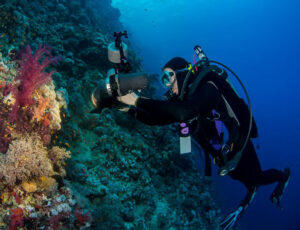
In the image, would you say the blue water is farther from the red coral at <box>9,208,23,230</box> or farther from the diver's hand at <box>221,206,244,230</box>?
the red coral at <box>9,208,23,230</box>

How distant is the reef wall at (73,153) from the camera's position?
7.29 feet

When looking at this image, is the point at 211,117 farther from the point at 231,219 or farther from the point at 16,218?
the point at 16,218

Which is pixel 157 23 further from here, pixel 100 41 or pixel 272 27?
pixel 100 41

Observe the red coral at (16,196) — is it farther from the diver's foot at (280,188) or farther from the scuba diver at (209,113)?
the diver's foot at (280,188)

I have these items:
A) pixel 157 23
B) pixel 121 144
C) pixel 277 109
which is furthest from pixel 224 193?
pixel 157 23

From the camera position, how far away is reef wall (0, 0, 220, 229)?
2223mm

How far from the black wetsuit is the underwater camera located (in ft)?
1.19

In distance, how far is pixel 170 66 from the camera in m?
3.23

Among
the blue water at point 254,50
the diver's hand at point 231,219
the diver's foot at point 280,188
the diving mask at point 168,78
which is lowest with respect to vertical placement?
the diver's hand at point 231,219

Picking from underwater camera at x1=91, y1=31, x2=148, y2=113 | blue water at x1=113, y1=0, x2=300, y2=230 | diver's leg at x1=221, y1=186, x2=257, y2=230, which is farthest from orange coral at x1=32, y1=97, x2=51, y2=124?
blue water at x1=113, y1=0, x2=300, y2=230

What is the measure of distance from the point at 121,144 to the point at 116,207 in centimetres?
186

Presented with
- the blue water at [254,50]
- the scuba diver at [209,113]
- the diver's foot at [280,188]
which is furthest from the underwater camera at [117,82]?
the blue water at [254,50]

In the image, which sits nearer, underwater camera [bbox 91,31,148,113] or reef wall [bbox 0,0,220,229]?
reef wall [bbox 0,0,220,229]

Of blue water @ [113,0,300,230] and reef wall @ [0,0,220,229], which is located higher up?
blue water @ [113,0,300,230]
